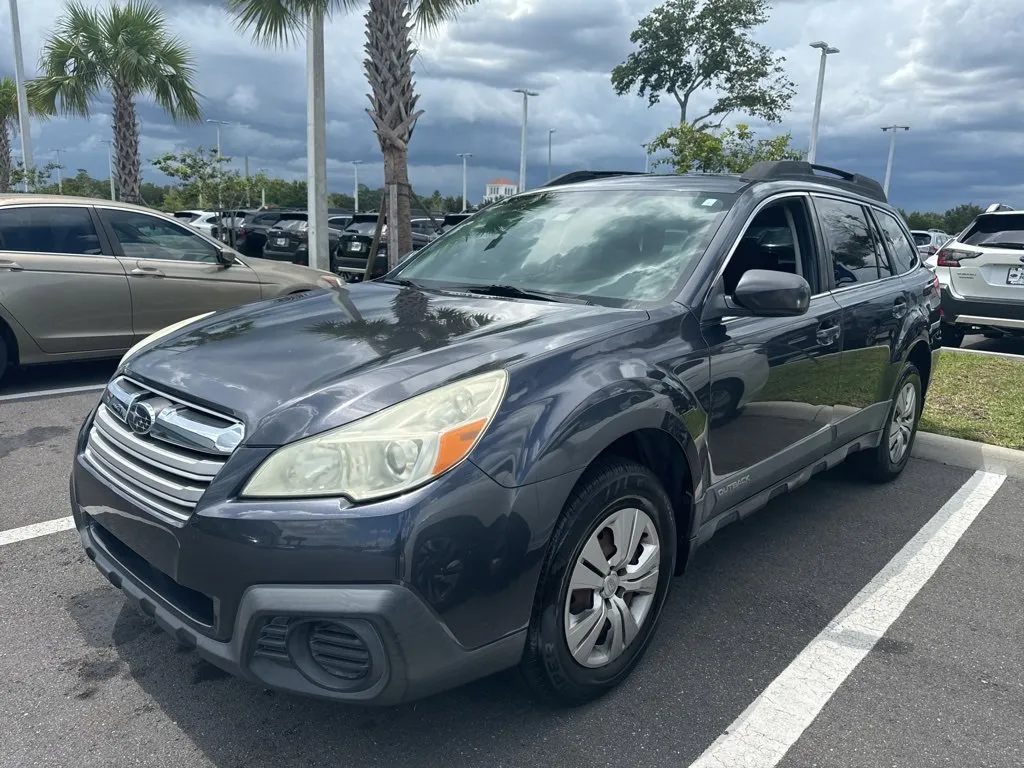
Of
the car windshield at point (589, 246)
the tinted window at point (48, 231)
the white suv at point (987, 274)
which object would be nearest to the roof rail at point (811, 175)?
the car windshield at point (589, 246)

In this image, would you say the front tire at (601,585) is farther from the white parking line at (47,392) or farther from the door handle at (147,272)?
the door handle at (147,272)

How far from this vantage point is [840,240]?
4070mm

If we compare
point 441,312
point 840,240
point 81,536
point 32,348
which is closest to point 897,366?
point 840,240

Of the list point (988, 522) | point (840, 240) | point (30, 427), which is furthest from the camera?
point (30, 427)

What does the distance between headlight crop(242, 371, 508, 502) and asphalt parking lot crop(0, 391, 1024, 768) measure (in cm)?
83

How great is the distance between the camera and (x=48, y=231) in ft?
21.0

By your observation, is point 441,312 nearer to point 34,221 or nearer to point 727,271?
point 727,271

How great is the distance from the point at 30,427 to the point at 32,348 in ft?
3.93

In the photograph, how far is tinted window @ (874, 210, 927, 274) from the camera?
471 cm

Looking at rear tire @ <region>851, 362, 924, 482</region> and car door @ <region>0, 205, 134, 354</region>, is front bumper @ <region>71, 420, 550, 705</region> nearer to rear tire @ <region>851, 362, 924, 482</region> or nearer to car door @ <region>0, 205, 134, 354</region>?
rear tire @ <region>851, 362, 924, 482</region>

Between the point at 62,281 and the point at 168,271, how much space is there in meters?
0.88

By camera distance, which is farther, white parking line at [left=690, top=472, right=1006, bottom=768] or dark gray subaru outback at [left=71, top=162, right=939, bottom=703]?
white parking line at [left=690, top=472, right=1006, bottom=768]

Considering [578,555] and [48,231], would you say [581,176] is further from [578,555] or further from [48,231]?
[48,231]

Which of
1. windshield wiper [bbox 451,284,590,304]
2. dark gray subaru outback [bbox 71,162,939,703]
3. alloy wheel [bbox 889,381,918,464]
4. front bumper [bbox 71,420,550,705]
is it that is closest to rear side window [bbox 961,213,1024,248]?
alloy wheel [bbox 889,381,918,464]
